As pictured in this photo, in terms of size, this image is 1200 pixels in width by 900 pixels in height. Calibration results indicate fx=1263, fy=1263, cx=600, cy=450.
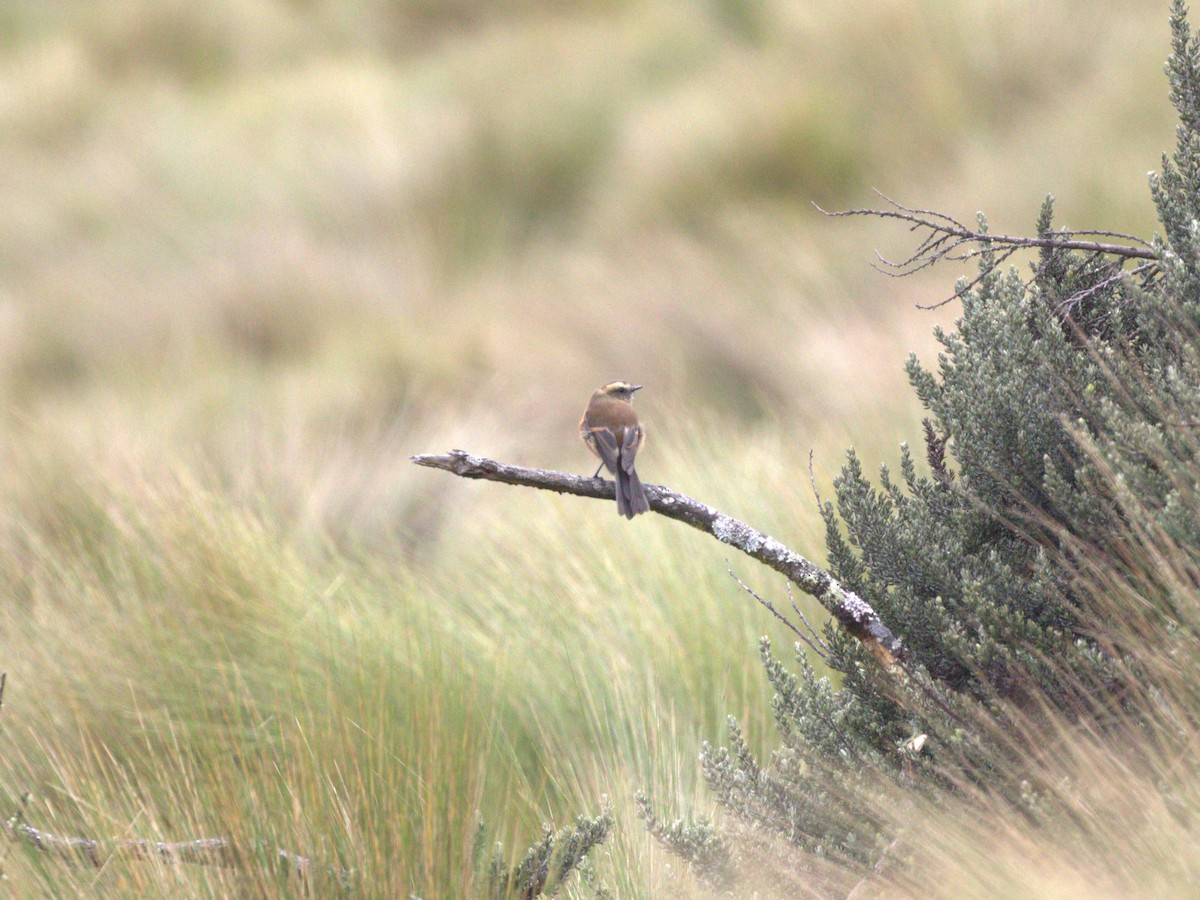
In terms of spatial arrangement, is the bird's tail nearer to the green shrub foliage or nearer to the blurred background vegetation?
the green shrub foliage

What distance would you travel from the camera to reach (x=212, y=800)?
5.99 feet

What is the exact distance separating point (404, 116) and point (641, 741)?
7.45m

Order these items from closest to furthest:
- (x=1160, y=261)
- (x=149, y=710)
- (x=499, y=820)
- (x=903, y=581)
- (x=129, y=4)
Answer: (x=1160, y=261)
(x=903, y=581)
(x=499, y=820)
(x=149, y=710)
(x=129, y=4)

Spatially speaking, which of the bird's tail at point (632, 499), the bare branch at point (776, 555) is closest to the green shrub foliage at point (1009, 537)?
the bare branch at point (776, 555)

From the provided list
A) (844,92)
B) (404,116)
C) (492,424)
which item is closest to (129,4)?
(404,116)

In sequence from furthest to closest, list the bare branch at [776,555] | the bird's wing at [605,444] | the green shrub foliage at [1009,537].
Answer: the bird's wing at [605,444]
the bare branch at [776,555]
the green shrub foliage at [1009,537]

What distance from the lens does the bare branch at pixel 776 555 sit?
1.83 m

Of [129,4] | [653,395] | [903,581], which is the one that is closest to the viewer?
[903,581]

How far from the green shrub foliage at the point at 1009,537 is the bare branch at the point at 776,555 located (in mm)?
46

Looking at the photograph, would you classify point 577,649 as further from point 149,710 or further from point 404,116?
point 404,116

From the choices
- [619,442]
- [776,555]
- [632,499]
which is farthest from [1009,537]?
[619,442]

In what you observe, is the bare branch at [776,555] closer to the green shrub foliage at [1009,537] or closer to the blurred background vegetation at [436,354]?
the green shrub foliage at [1009,537]

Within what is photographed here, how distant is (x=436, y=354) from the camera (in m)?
6.25

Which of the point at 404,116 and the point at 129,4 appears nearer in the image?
the point at 404,116
